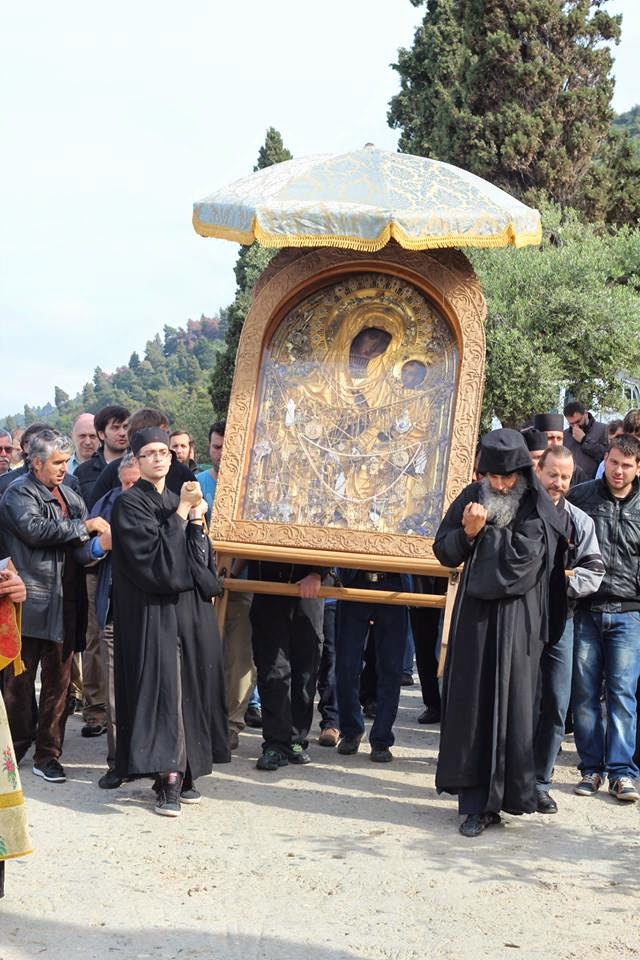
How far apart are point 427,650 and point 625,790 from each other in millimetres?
2700

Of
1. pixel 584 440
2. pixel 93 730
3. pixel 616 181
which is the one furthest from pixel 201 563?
pixel 616 181

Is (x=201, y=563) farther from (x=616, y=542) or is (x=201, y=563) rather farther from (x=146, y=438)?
(x=616, y=542)

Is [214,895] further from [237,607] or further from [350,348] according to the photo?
[350,348]

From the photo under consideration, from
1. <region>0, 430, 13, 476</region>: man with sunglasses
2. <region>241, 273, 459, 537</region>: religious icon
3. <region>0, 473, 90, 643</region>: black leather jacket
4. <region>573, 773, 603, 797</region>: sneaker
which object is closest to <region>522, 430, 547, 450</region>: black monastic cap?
<region>241, 273, 459, 537</region>: religious icon

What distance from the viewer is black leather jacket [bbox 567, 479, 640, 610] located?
783 cm

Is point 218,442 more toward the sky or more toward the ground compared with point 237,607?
more toward the sky

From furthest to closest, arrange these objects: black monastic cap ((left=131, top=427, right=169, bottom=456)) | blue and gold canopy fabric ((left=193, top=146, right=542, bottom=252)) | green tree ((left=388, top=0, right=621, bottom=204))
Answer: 1. green tree ((left=388, top=0, right=621, bottom=204))
2. blue and gold canopy fabric ((left=193, top=146, right=542, bottom=252))
3. black monastic cap ((left=131, top=427, right=169, bottom=456))

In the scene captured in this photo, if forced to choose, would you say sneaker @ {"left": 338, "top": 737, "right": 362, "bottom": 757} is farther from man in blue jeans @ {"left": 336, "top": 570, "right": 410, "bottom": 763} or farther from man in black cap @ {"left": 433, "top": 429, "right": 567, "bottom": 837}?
man in black cap @ {"left": 433, "top": 429, "right": 567, "bottom": 837}

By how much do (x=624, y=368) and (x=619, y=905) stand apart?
14.9 meters

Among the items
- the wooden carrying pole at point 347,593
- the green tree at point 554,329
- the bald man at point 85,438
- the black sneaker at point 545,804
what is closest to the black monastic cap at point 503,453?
the wooden carrying pole at point 347,593

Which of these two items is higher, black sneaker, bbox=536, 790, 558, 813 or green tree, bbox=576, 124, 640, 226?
green tree, bbox=576, 124, 640, 226

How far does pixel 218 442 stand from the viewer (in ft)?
34.5

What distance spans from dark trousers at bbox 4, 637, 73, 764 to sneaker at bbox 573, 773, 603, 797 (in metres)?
3.14

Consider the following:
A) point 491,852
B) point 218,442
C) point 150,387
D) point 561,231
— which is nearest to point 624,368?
point 561,231
